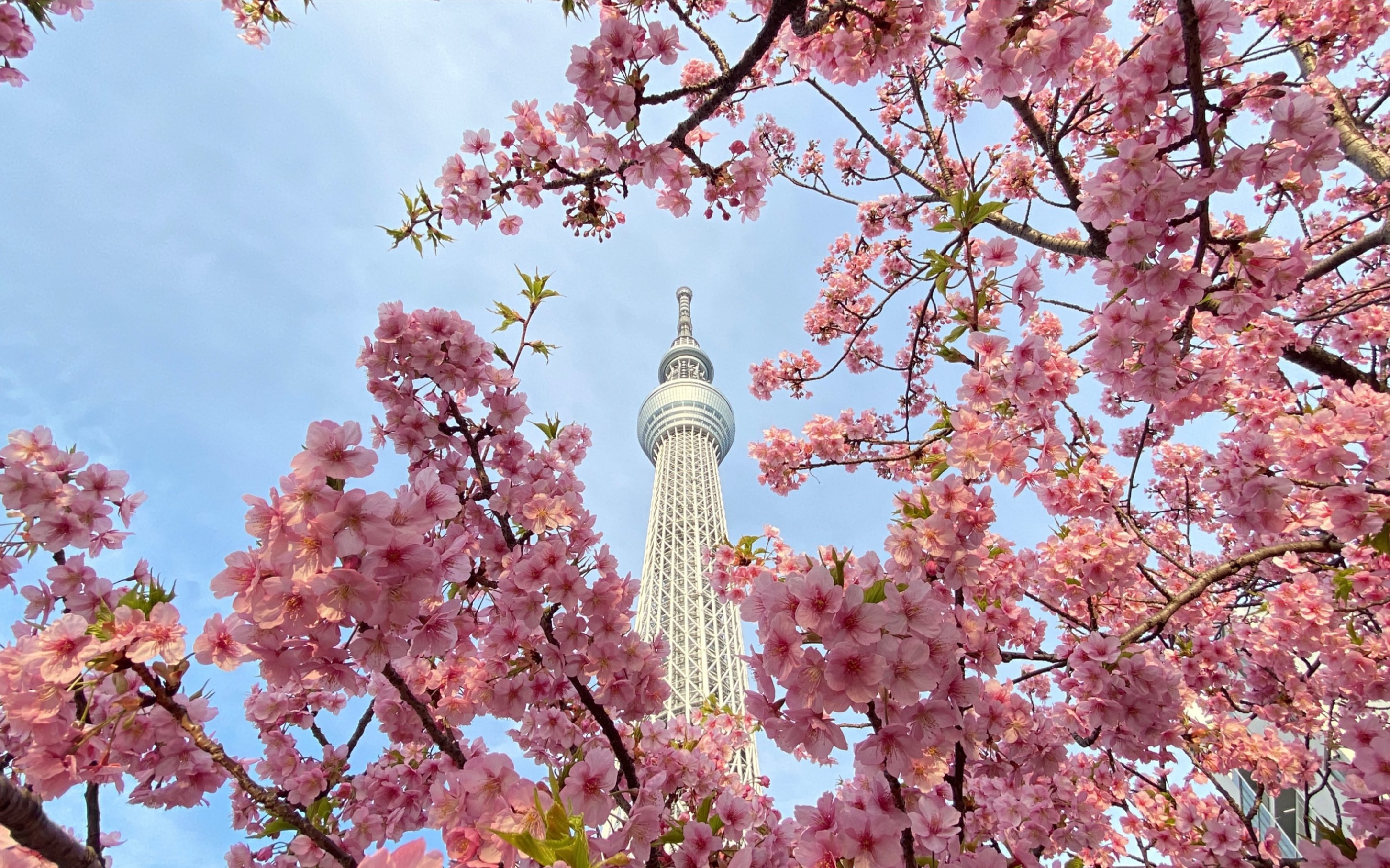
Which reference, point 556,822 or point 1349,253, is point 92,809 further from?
point 1349,253

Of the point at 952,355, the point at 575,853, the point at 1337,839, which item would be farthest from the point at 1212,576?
the point at 575,853

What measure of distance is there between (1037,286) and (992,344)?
17.1 inches

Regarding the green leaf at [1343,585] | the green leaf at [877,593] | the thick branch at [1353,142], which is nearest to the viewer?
the green leaf at [877,593]

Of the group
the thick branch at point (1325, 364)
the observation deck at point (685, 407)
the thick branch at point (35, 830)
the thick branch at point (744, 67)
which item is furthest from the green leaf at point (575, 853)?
the observation deck at point (685, 407)

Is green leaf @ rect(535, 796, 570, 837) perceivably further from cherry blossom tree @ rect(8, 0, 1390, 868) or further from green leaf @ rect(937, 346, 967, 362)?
green leaf @ rect(937, 346, 967, 362)

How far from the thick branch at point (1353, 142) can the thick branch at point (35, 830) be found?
19.3 feet

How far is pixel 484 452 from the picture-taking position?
2387 mm

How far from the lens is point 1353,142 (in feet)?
12.9

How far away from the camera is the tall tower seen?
30.6 metres

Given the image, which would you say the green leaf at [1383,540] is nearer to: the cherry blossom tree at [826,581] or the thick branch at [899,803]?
the cherry blossom tree at [826,581]

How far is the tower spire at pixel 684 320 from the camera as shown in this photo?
46281mm

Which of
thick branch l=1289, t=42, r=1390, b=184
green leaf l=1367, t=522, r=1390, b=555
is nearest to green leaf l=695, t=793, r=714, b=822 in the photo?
green leaf l=1367, t=522, r=1390, b=555

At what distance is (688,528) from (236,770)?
3410 centimetres

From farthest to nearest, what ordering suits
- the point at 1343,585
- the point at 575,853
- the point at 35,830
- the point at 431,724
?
the point at 1343,585
the point at 431,724
the point at 35,830
the point at 575,853
